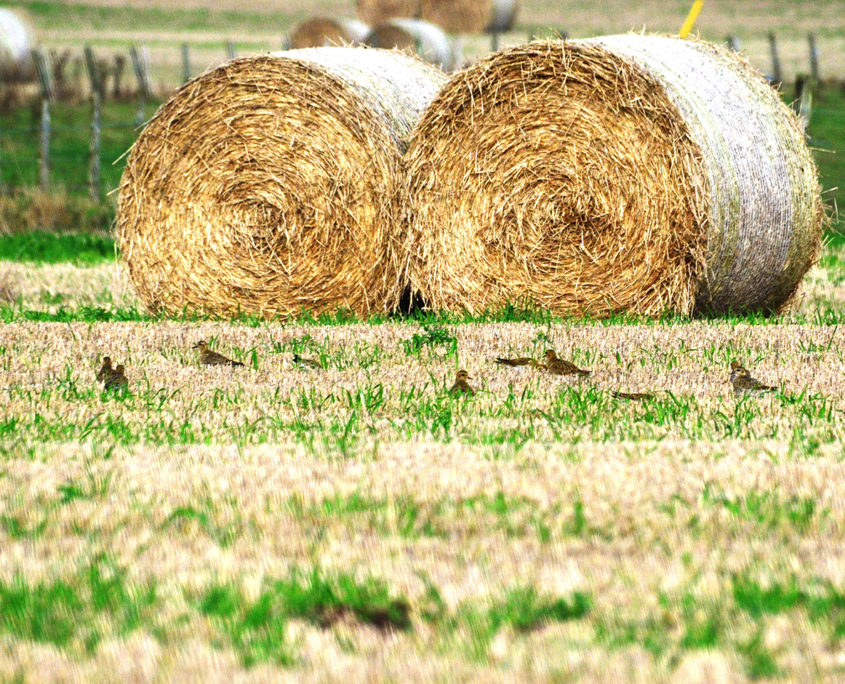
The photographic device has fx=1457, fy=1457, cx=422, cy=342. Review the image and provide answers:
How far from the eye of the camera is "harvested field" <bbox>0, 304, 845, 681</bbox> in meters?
3.69

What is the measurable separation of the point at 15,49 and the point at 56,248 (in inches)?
870

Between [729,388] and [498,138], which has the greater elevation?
[498,138]

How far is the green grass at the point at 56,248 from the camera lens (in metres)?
15.3

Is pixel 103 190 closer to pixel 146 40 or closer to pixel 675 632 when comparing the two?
pixel 675 632

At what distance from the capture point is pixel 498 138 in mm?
10711

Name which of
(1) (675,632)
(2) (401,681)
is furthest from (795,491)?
(2) (401,681)

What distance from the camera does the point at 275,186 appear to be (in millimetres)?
11180

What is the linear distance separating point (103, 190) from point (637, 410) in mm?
17764

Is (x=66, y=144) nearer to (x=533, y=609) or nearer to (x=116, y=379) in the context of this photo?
(x=116, y=379)

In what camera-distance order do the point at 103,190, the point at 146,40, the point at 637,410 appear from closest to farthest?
1. the point at 637,410
2. the point at 103,190
3. the point at 146,40

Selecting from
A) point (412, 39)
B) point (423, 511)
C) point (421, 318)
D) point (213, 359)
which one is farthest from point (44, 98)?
point (423, 511)

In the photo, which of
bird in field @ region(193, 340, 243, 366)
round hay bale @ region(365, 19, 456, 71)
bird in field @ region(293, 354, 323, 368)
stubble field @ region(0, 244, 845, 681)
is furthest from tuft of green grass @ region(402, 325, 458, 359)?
round hay bale @ region(365, 19, 456, 71)

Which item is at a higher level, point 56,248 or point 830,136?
point 830,136

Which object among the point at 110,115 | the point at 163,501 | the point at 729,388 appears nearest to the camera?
the point at 163,501
